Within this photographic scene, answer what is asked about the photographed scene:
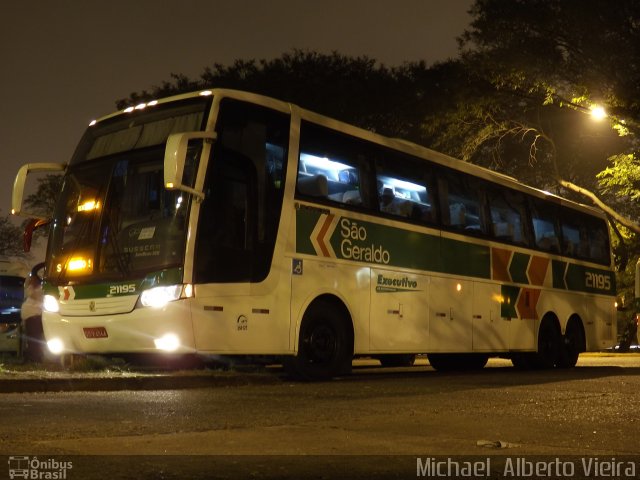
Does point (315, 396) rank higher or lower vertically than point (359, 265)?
lower

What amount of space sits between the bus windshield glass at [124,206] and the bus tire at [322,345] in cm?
244

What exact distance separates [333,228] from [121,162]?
10.0ft

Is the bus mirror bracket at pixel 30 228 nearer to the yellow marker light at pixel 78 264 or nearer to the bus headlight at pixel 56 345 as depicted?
A: the yellow marker light at pixel 78 264

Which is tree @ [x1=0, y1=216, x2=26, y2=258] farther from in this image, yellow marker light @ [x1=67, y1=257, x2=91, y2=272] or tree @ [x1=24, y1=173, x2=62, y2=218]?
yellow marker light @ [x1=67, y1=257, x2=91, y2=272]

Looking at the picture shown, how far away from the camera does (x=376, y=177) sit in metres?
13.8

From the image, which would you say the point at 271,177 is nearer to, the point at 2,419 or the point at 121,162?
the point at 121,162

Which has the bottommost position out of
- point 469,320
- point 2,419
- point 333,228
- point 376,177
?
point 2,419

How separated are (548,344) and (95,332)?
10738 millimetres

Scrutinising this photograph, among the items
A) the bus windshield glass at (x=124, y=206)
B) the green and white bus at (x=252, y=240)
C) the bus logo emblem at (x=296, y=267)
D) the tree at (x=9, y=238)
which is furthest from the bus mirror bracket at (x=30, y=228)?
the tree at (x=9, y=238)

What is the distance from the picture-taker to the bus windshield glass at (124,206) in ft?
35.7

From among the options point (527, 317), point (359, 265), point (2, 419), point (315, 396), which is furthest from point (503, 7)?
point (2, 419)

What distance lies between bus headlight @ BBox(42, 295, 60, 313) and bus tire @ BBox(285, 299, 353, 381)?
309 cm

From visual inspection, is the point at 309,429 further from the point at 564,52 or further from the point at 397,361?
the point at 564,52

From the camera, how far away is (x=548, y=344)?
18.9m
